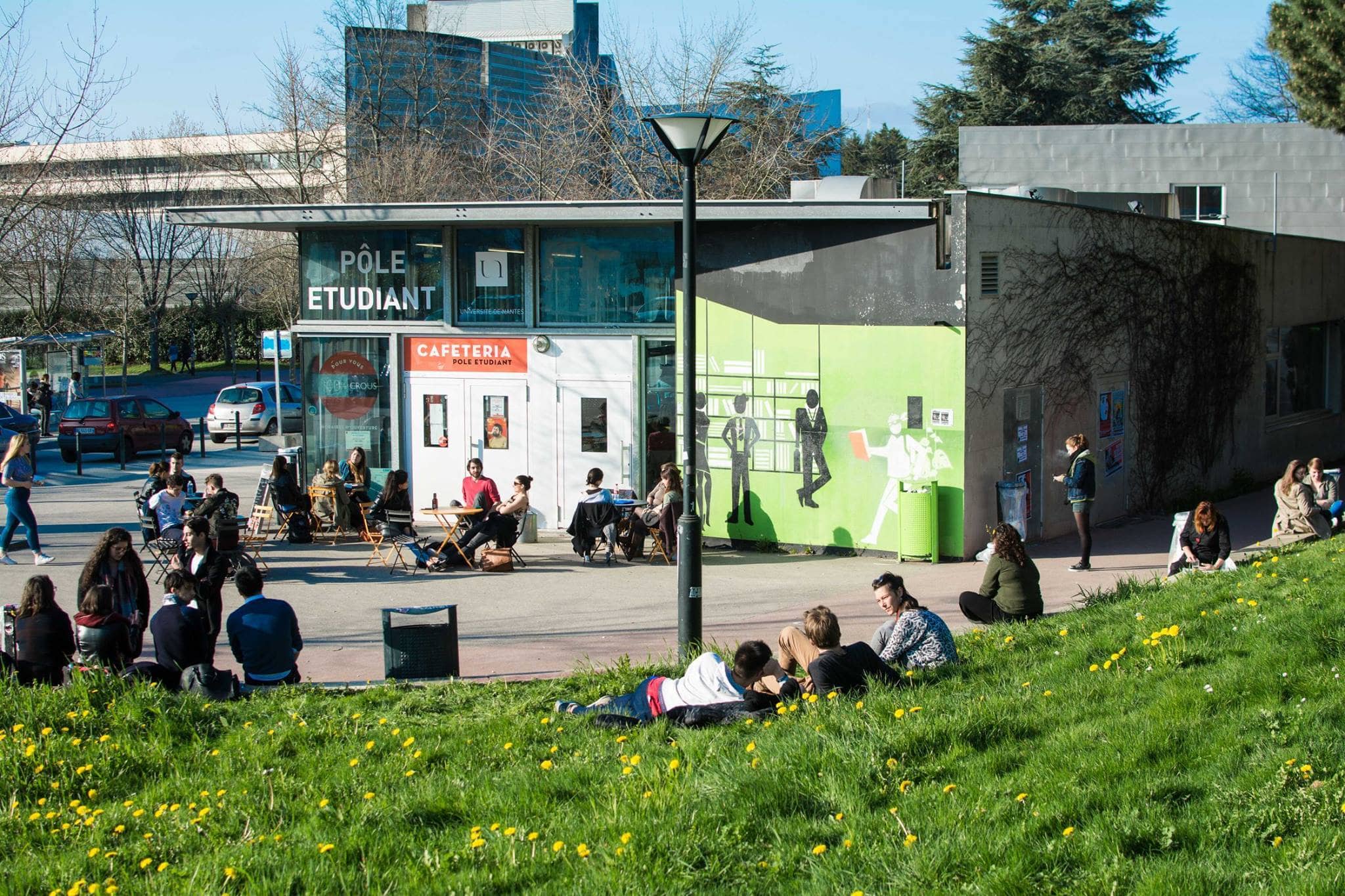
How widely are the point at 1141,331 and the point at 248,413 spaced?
2320 centimetres

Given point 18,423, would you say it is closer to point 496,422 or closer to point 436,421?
point 436,421

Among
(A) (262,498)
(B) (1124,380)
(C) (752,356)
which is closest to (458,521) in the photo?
(A) (262,498)

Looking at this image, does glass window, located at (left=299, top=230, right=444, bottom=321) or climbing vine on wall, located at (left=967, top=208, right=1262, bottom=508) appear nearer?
climbing vine on wall, located at (left=967, top=208, right=1262, bottom=508)

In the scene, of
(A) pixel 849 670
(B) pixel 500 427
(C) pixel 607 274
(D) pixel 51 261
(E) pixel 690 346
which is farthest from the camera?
(D) pixel 51 261

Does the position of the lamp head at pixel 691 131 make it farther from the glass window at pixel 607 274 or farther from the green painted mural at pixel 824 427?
the glass window at pixel 607 274

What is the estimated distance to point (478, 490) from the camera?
16.7m

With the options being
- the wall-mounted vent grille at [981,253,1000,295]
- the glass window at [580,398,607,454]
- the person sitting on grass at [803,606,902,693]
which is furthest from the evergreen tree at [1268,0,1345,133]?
the person sitting on grass at [803,606,902,693]

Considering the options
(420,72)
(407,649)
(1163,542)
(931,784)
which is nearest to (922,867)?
(931,784)

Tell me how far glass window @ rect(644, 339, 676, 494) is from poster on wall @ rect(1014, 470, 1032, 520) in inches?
182

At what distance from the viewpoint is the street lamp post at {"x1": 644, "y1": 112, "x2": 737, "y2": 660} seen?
9.70 metres

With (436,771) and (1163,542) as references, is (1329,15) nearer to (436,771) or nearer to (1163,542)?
(1163,542)

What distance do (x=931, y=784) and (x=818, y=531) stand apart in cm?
1106

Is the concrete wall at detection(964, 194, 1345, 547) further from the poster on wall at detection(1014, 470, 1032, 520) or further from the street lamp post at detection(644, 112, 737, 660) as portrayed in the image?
the street lamp post at detection(644, 112, 737, 660)

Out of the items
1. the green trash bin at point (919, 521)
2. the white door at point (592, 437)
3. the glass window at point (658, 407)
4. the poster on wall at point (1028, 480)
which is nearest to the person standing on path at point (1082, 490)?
the poster on wall at point (1028, 480)
